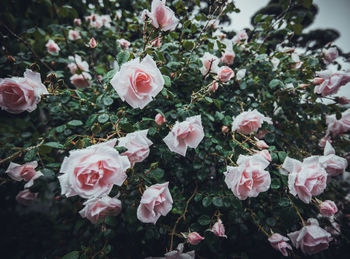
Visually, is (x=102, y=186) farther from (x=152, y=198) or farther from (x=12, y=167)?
(x=12, y=167)

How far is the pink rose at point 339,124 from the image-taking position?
1.09 meters

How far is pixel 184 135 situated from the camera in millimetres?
769

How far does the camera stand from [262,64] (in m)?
1.27

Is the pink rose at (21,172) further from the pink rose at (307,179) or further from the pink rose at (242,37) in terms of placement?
the pink rose at (242,37)

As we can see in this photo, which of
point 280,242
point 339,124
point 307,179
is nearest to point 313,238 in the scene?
point 280,242

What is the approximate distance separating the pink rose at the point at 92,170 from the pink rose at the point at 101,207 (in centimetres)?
21

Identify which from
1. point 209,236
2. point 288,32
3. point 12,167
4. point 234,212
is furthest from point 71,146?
point 288,32

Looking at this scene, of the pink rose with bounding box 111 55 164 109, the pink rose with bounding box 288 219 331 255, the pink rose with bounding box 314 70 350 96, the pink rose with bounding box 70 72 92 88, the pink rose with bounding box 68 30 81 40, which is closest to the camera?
the pink rose with bounding box 111 55 164 109

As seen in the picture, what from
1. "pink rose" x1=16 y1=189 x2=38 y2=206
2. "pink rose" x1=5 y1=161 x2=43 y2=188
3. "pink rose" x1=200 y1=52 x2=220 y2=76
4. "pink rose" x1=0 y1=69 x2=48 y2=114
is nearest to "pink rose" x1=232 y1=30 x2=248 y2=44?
"pink rose" x1=200 y1=52 x2=220 y2=76

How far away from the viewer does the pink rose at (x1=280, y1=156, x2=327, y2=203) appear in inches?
31.0

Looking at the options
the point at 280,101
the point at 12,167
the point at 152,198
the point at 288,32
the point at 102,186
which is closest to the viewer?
the point at 102,186

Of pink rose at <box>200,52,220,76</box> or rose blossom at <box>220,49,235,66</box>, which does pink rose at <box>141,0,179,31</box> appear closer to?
pink rose at <box>200,52,220,76</box>

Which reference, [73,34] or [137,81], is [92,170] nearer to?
[137,81]

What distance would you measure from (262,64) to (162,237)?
1.38m
